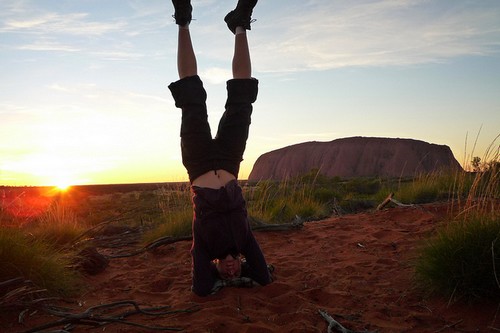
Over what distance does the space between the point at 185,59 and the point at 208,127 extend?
670mm

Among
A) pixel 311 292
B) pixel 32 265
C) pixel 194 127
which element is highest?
pixel 194 127

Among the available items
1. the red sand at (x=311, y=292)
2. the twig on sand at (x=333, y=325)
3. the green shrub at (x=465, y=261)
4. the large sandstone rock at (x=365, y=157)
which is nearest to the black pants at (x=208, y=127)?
the red sand at (x=311, y=292)

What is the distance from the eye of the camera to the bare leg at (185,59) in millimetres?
3766

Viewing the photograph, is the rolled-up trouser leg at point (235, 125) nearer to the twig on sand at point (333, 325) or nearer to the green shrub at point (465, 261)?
the twig on sand at point (333, 325)

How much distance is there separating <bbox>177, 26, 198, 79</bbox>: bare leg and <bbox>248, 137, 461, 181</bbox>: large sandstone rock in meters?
59.6

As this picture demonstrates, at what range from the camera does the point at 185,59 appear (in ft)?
12.4

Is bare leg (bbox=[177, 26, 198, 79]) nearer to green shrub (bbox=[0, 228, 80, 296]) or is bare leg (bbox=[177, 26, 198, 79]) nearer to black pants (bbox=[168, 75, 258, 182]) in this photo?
black pants (bbox=[168, 75, 258, 182])

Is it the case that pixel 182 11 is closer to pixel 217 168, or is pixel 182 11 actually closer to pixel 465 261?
pixel 217 168

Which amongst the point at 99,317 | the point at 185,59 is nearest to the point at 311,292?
the point at 99,317

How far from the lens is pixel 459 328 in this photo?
2.78 m

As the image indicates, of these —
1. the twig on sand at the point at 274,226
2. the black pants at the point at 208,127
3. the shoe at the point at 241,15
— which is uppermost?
the shoe at the point at 241,15

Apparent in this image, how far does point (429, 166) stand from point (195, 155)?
73.1 metres

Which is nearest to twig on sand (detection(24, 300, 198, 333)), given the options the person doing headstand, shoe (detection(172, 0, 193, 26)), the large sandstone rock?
the person doing headstand

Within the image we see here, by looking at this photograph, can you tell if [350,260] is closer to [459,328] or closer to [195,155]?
[459,328]
